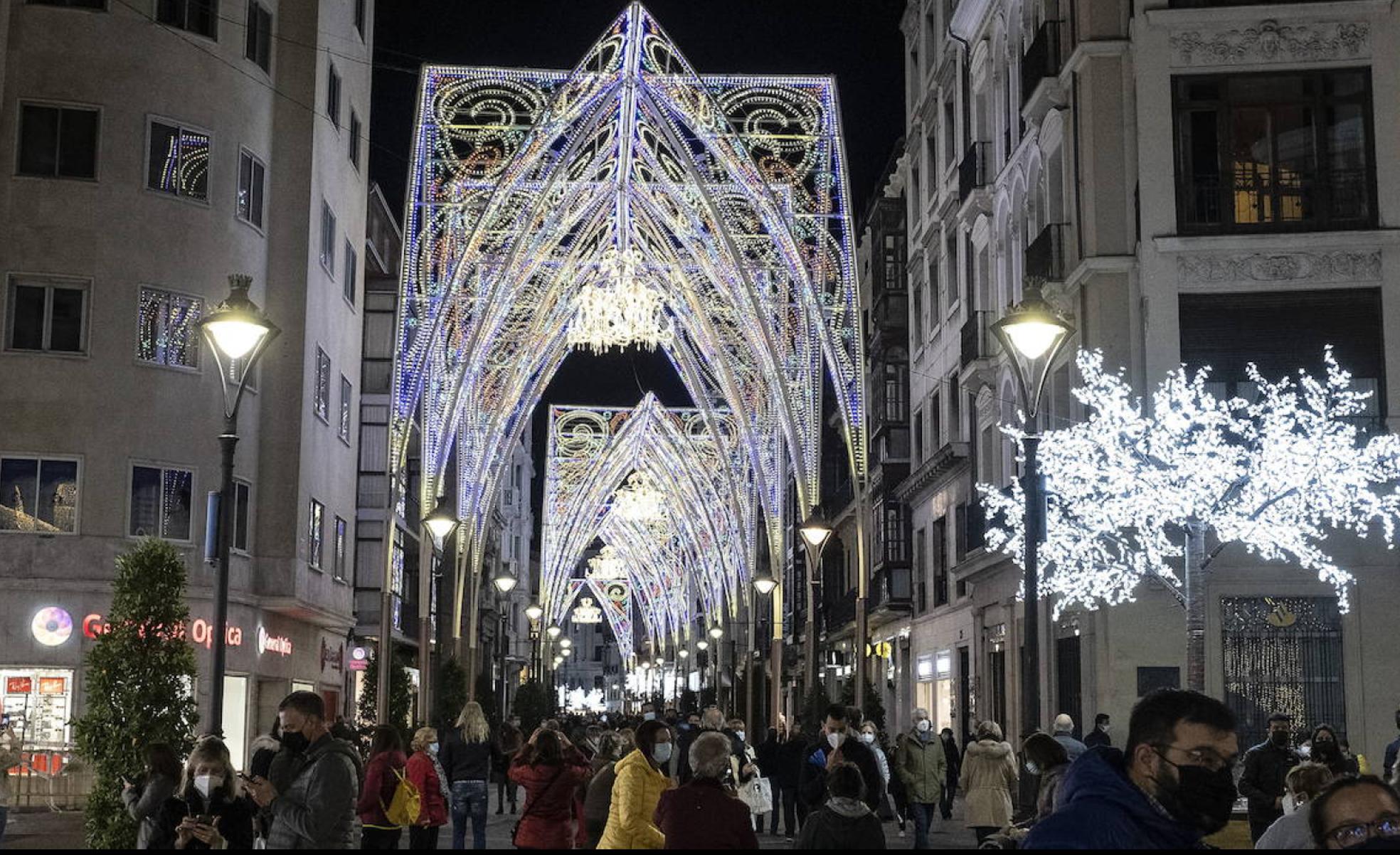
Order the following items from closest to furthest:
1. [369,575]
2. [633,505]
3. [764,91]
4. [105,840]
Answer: [105,840] < [764,91] < [369,575] < [633,505]

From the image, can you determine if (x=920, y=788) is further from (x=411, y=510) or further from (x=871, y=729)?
(x=411, y=510)

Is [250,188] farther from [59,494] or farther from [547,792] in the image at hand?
[547,792]

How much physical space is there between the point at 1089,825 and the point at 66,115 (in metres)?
30.2

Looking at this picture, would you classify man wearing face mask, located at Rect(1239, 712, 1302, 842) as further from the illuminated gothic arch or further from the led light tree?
the illuminated gothic arch

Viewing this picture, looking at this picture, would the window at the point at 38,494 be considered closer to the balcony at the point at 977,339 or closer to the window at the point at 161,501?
the window at the point at 161,501

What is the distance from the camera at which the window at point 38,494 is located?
31.1 m

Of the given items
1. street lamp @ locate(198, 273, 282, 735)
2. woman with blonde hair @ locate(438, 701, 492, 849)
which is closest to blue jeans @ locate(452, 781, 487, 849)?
woman with blonde hair @ locate(438, 701, 492, 849)

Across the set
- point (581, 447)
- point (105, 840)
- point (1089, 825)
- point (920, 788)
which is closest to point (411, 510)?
point (581, 447)

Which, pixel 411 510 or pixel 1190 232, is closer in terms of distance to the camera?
pixel 1190 232

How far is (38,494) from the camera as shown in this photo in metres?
31.3

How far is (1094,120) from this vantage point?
1246 inches

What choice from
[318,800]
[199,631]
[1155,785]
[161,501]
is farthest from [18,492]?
[1155,785]

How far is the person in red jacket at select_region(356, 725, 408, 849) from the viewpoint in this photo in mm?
16250

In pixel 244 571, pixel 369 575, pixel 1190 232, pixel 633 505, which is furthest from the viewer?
pixel 633 505
